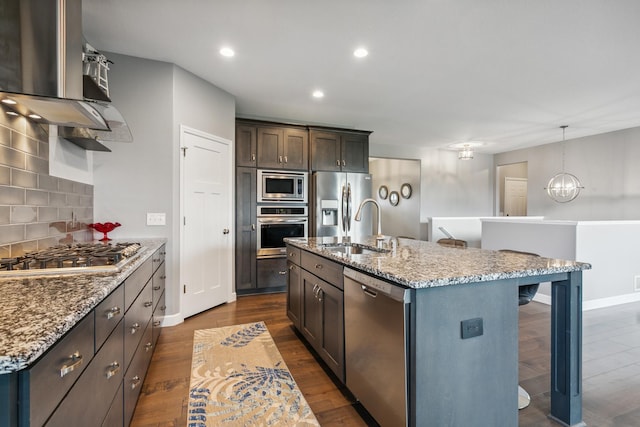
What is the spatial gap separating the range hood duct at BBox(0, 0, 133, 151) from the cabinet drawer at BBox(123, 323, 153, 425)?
137cm

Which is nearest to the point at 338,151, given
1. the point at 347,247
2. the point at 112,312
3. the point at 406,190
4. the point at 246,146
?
the point at 246,146

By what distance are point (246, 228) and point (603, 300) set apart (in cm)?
465

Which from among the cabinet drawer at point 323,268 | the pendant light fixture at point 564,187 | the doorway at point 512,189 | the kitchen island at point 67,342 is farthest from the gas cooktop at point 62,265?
the doorway at point 512,189

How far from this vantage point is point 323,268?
2.15 metres

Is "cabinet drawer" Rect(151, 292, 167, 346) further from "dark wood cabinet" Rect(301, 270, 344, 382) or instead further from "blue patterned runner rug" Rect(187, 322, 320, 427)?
"dark wood cabinet" Rect(301, 270, 344, 382)

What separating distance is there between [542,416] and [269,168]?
3.77 meters

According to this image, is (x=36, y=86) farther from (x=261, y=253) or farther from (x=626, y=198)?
(x=626, y=198)

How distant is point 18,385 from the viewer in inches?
25.6

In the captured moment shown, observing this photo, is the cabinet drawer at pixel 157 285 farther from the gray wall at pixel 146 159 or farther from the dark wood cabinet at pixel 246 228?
the dark wood cabinet at pixel 246 228

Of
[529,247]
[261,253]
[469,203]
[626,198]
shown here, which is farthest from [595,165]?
[261,253]

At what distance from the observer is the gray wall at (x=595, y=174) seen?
524cm

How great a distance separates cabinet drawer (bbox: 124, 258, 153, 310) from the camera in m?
1.49

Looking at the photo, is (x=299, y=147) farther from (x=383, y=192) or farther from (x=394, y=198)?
(x=383, y=192)

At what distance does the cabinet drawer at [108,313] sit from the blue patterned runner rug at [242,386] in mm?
812
